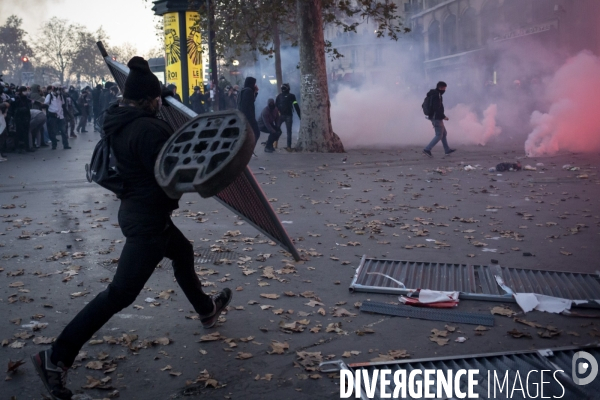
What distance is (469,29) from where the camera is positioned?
54.5 meters

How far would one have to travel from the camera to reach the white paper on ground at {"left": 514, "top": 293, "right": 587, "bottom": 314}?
4997 mm

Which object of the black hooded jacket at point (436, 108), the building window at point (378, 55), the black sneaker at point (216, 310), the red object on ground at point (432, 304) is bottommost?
the red object on ground at point (432, 304)

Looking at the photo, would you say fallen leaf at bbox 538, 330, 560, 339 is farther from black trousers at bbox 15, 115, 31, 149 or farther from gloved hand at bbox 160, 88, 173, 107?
black trousers at bbox 15, 115, 31, 149

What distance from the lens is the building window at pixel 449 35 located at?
5806 cm

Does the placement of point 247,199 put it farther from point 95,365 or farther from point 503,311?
point 503,311

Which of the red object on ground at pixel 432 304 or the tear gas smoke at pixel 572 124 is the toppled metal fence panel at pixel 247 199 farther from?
the tear gas smoke at pixel 572 124

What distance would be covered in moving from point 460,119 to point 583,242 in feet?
52.9

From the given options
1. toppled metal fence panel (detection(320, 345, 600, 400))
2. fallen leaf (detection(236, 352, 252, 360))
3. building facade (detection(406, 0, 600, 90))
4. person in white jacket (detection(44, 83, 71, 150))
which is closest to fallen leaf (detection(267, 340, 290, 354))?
fallen leaf (detection(236, 352, 252, 360))

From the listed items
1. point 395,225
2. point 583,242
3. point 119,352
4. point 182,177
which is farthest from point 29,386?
point 583,242

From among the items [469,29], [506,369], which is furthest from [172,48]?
[469,29]

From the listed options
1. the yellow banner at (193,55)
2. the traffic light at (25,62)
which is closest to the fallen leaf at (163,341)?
the yellow banner at (193,55)

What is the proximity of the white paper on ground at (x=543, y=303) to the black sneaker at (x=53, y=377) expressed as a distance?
3471 mm

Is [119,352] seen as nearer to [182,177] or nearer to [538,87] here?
[182,177]

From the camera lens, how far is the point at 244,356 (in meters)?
4.29
